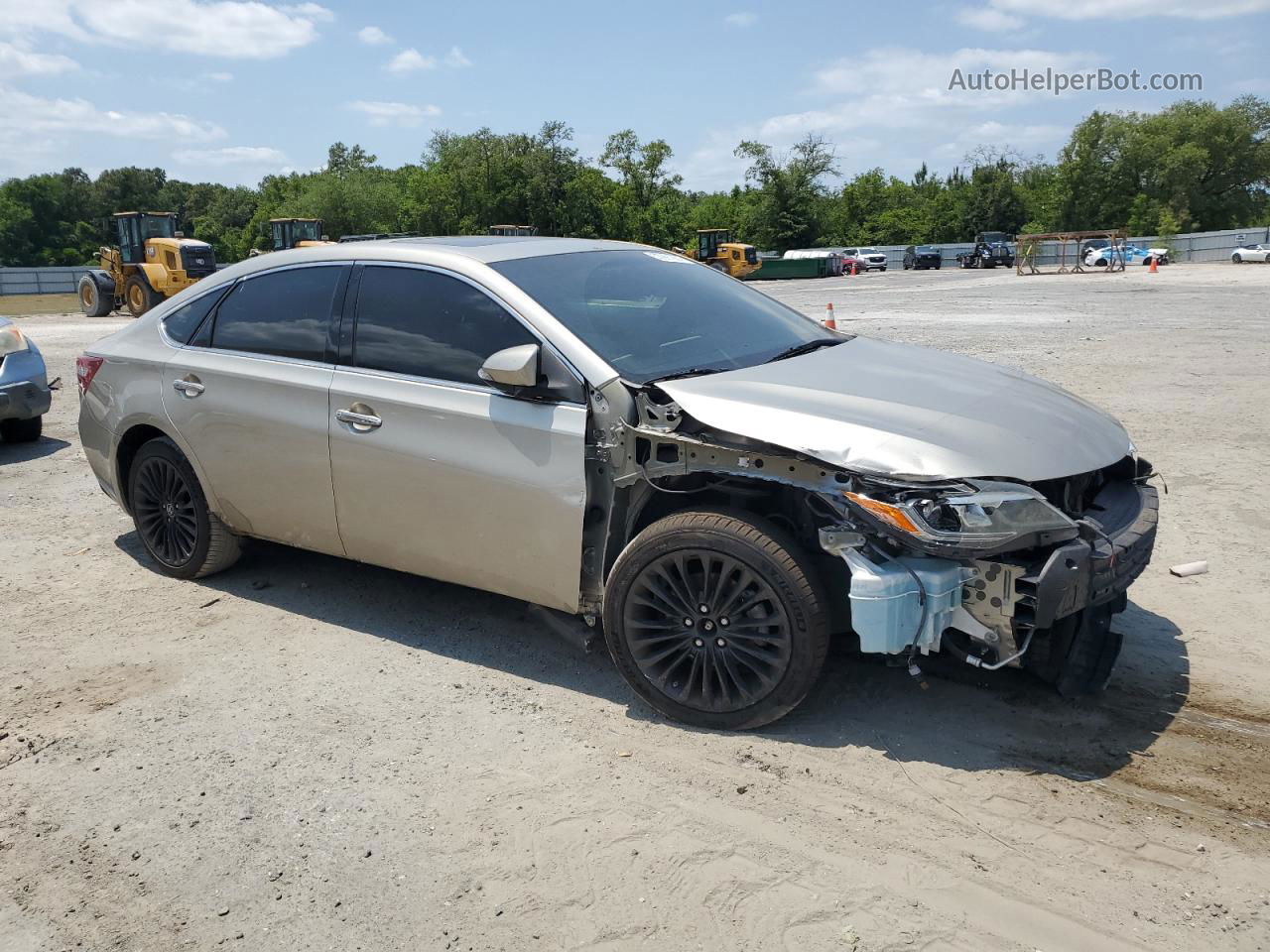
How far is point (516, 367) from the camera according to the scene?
3.87m

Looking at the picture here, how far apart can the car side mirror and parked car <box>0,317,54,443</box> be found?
6762 mm

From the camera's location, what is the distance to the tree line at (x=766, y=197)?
7431 centimetres

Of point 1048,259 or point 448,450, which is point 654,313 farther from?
point 1048,259

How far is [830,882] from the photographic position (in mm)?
2918

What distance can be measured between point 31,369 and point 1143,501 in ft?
29.2

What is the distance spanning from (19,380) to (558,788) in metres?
7.64

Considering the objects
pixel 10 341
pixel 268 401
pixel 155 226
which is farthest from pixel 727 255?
pixel 268 401

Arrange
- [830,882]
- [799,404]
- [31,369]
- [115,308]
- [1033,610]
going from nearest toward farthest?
[830,882] → [1033,610] → [799,404] → [31,369] → [115,308]

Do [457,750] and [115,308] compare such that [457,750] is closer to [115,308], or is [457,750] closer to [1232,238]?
[115,308]

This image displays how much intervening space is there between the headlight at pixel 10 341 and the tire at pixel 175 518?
4356 mm

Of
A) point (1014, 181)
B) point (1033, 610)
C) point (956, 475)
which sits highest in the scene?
point (1014, 181)

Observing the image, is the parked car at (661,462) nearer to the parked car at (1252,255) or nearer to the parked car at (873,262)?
the parked car at (1252,255)

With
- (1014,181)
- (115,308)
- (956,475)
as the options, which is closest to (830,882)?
(956,475)

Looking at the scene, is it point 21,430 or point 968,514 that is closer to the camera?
point 968,514
